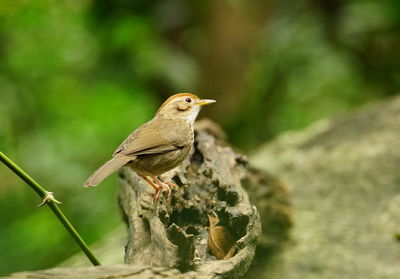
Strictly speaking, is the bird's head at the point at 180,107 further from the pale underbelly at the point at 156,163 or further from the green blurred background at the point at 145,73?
the green blurred background at the point at 145,73

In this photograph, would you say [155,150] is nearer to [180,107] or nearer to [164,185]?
[164,185]

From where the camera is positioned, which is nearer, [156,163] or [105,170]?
A: [105,170]

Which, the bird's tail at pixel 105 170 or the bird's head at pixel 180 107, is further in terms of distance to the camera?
the bird's head at pixel 180 107

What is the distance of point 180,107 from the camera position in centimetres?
444

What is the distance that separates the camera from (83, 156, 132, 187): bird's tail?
3.26 m

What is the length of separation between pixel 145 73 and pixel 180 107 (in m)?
5.17

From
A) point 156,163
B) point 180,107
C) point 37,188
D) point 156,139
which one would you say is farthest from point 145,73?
point 37,188

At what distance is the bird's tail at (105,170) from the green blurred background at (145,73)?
2.98 m

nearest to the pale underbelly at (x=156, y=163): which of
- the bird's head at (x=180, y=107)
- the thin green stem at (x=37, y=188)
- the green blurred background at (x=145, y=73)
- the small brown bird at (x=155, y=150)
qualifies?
the small brown bird at (x=155, y=150)

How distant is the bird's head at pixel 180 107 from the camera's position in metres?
4.39

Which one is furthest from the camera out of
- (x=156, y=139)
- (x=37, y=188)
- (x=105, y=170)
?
(x=156, y=139)

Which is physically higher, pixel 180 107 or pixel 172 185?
pixel 180 107

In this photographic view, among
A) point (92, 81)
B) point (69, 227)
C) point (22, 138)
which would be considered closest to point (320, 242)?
point (69, 227)

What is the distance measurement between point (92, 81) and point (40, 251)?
3.90 m
